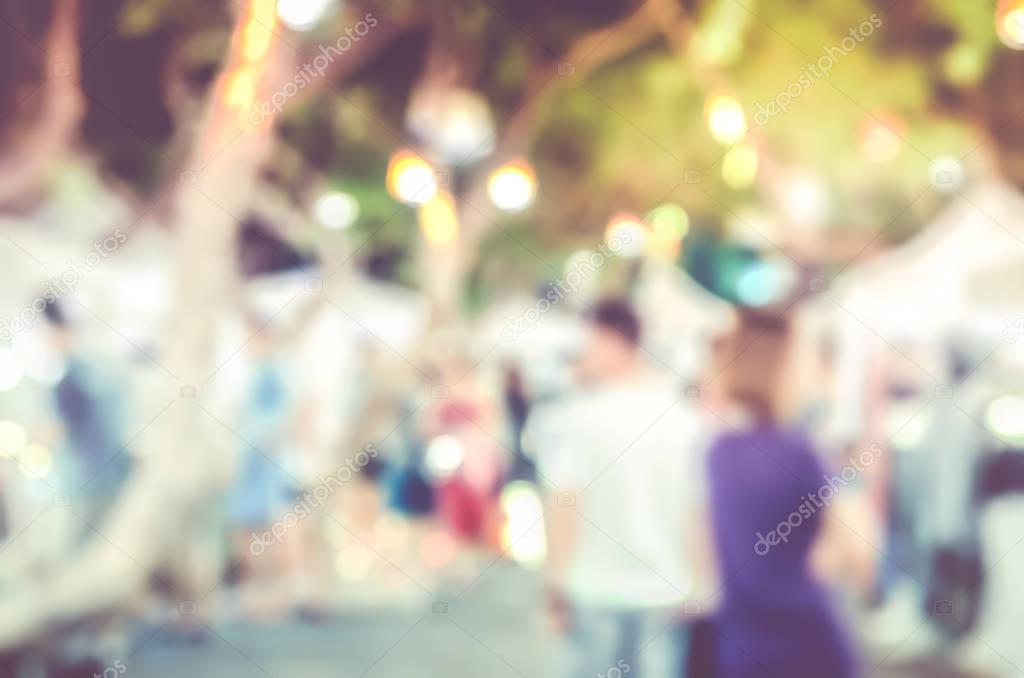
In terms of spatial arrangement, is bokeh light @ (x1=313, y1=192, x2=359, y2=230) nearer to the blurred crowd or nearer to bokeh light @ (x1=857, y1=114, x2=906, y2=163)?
the blurred crowd

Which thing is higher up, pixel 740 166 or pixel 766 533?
pixel 740 166

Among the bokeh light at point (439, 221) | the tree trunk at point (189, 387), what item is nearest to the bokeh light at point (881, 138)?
the bokeh light at point (439, 221)

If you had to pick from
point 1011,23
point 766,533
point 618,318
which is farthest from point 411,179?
point 1011,23

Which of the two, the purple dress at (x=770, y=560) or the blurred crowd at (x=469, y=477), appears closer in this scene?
the purple dress at (x=770, y=560)

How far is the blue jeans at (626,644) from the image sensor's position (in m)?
2.37

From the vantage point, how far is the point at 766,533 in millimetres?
2176

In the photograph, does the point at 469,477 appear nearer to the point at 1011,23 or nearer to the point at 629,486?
the point at 629,486

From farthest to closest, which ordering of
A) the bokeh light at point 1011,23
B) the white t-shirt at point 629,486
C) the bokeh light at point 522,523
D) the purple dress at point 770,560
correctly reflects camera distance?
the bokeh light at point 1011,23
the bokeh light at point 522,523
the white t-shirt at point 629,486
the purple dress at point 770,560

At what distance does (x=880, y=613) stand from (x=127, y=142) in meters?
2.27

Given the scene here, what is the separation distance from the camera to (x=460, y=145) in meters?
2.53

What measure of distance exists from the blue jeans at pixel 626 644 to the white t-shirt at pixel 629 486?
4 centimetres

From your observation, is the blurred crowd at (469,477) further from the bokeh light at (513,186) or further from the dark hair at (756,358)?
the bokeh light at (513,186)

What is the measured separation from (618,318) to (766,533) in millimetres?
650

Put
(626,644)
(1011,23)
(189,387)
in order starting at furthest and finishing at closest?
1. (1011,23)
2. (189,387)
3. (626,644)
